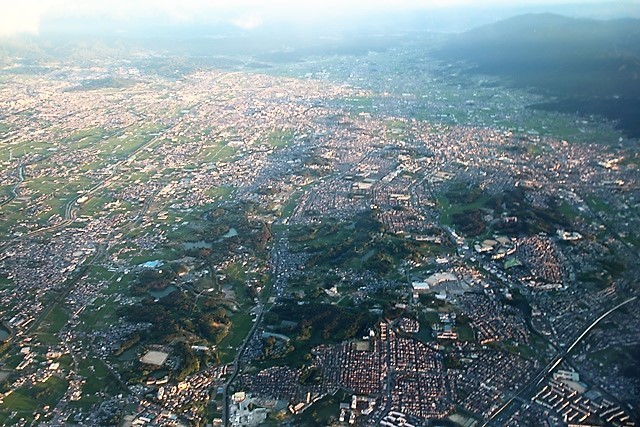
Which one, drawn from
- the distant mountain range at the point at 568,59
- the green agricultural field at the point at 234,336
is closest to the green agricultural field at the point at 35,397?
the green agricultural field at the point at 234,336

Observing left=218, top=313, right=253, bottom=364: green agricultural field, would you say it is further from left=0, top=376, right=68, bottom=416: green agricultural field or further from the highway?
the highway

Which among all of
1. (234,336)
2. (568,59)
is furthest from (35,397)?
(568,59)

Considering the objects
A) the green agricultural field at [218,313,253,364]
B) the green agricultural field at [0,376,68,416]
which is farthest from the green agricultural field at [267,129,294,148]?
the green agricultural field at [0,376,68,416]

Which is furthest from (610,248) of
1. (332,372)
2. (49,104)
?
(49,104)

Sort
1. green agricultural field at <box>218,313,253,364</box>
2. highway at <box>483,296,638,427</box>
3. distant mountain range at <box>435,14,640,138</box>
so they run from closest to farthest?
highway at <box>483,296,638,427</box>
green agricultural field at <box>218,313,253,364</box>
distant mountain range at <box>435,14,640,138</box>

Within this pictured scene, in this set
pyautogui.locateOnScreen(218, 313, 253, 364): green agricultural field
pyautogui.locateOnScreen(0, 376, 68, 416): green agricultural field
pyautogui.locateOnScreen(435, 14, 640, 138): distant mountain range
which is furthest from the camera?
pyautogui.locateOnScreen(435, 14, 640, 138): distant mountain range

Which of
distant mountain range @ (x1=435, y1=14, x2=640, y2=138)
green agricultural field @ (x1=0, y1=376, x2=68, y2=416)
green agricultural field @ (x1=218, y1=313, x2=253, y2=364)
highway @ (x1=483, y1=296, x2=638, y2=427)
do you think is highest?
distant mountain range @ (x1=435, y1=14, x2=640, y2=138)

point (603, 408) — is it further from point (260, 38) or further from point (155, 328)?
point (260, 38)

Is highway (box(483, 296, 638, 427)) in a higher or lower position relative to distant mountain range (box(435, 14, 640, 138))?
lower
